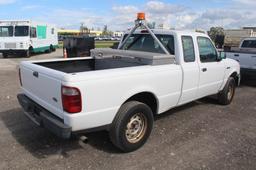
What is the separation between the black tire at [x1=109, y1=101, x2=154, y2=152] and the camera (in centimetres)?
369

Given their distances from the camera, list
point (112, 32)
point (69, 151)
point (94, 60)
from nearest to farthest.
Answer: point (69, 151)
point (94, 60)
point (112, 32)

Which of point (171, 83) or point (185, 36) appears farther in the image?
point (185, 36)

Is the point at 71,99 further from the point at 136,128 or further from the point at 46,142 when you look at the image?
the point at 46,142

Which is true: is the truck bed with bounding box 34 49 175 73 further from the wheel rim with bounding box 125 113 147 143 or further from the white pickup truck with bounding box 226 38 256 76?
the white pickup truck with bounding box 226 38 256 76

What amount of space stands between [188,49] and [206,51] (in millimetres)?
769

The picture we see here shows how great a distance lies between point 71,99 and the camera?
3.19 m

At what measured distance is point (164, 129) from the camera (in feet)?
16.5

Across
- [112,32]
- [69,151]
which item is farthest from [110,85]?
[112,32]

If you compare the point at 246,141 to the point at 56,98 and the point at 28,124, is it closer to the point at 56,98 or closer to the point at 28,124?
the point at 56,98

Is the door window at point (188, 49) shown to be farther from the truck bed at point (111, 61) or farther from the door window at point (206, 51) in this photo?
the truck bed at point (111, 61)

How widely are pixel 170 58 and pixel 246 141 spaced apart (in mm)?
2092

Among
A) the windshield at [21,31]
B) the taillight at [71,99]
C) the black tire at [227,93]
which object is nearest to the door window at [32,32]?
the windshield at [21,31]

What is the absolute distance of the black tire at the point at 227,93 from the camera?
6577mm

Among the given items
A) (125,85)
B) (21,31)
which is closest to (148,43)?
(125,85)
